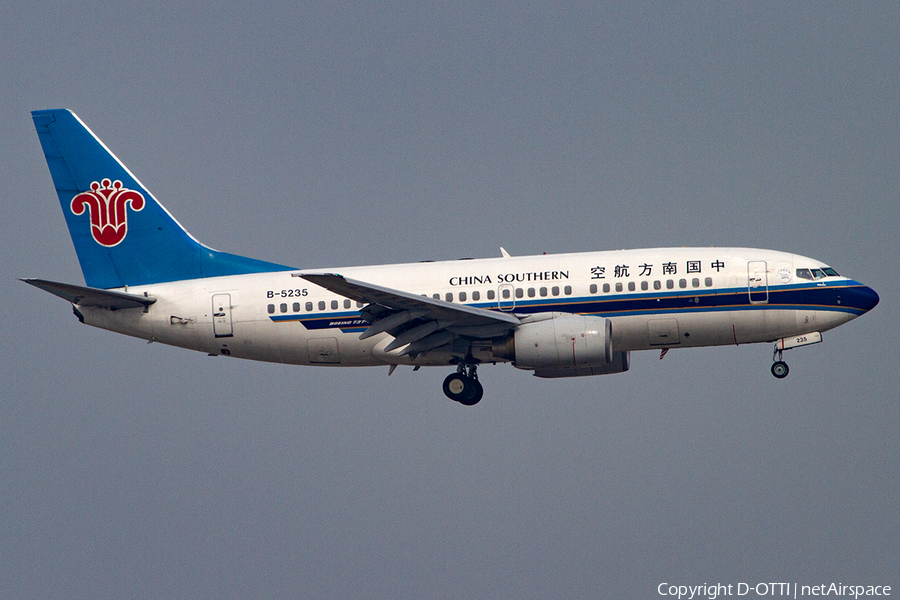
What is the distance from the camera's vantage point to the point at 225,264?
3969 cm

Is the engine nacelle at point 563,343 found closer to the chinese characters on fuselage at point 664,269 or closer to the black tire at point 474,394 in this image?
the chinese characters on fuselage at point 664,269

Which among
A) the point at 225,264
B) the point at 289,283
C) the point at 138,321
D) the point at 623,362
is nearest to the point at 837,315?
the point at 623,362

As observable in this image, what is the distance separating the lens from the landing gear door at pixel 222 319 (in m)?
37.9

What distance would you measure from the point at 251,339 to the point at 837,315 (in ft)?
65.4

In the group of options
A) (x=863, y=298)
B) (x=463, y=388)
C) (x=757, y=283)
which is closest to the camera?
(x=757, y=283)

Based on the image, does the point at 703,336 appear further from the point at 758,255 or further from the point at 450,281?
the point at 450,281

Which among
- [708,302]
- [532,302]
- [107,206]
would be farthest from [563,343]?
[107,206]

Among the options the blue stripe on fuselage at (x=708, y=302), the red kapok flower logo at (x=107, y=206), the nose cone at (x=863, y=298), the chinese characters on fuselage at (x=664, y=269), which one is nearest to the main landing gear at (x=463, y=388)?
the blue stripe on fuselage at (x=708, y=302)

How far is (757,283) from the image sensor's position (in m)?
35.7

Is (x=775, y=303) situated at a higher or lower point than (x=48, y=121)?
lower

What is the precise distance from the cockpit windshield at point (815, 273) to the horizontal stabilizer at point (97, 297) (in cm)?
2244

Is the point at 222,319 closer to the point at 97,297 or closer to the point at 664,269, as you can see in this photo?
the point at 97,297

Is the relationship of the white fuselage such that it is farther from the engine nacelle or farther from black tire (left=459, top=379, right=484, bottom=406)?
the engine nacelle

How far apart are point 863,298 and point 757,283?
146 inches
